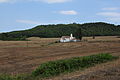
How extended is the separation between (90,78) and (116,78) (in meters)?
0.99

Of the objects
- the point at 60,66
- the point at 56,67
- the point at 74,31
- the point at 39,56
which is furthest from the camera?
the point at 74,31

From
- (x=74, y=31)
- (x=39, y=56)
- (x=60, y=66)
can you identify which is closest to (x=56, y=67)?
(x=60, y=66)

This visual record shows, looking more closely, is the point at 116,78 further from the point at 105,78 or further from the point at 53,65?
the point at 53,65

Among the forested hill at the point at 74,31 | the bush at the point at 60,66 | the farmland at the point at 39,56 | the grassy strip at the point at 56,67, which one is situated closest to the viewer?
the grassy strip at the point at 56,67

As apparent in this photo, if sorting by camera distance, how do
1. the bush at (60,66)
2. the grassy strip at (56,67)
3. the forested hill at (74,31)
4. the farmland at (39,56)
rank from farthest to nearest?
the forested hill at (74,31) < the farmland at (39,56) < the bush at (60,66) < the grassy strip at (56,67)

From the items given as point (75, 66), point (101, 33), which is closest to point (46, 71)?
point (75, 66)

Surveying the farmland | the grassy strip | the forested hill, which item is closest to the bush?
the grassy strip

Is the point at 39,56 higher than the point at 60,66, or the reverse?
the point at 60,66

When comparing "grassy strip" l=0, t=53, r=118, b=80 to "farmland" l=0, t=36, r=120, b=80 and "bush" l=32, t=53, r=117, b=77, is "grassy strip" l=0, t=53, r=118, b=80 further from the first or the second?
"farmland" l=0, t=36, r=120, b=80

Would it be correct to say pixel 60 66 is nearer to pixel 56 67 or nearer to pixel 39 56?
pixel 56 67

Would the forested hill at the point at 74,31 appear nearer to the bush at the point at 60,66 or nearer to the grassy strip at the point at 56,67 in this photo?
the bush at the point at 60,66

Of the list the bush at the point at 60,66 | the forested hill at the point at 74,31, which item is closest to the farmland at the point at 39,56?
the bush at the point at 60,66

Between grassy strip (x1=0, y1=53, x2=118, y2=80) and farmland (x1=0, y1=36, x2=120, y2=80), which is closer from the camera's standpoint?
grassy strip (x1=0, y1=53, x2=118, y2=80)

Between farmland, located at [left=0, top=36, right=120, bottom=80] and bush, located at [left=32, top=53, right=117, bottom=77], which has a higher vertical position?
bush, located at [left=32, top=53, right=117, bottom=77]
